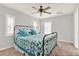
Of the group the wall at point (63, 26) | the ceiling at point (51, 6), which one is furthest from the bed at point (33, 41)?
the ceiling at point (51, 6)

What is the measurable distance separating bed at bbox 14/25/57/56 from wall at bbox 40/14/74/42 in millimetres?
121

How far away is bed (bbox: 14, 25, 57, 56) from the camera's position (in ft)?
5.40

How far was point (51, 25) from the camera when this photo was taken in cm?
183

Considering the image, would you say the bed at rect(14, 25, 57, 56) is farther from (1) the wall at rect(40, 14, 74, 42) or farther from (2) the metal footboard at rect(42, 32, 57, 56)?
(1) the wall at rect(40, 14, 74, 42)

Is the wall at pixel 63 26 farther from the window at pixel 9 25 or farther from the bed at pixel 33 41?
the window at pixel 9 25

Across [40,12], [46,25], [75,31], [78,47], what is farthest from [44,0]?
[78,47]

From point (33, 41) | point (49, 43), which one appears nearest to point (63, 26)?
point (49, 43)

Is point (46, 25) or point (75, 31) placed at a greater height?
point (46, 25)

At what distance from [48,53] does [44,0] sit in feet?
3.07

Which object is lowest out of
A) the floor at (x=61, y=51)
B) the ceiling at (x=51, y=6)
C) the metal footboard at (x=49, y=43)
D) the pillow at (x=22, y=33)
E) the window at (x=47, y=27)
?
the floor at (x=61, y=51)

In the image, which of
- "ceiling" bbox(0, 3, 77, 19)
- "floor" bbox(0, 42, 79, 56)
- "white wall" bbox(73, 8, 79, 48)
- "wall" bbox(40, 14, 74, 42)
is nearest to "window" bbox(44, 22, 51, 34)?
"wall" bbox(40, 14, 74, 42)

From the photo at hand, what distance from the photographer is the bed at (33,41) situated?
1.64 metres

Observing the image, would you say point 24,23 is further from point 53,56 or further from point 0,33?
point 53,56

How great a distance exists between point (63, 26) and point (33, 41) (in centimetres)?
63
